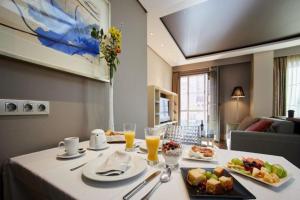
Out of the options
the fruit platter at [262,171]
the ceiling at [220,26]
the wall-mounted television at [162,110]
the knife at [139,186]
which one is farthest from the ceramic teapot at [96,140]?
the wall-mounted television at [162,110]

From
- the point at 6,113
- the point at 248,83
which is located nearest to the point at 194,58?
the point at 248,83

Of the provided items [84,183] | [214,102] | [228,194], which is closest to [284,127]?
[228,194]

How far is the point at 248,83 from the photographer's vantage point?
4102 millimetres

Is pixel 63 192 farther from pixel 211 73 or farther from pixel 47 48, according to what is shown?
pixel 211 73

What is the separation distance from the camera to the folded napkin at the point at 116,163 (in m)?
0.57

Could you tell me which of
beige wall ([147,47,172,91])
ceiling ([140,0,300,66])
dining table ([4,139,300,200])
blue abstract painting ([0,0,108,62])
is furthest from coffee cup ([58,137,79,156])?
beige wall ([147,47,172,91])

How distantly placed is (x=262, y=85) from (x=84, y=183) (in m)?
4.48

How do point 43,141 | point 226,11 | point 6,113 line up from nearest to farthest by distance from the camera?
point 6,113 < point 43,141 < point 226,11

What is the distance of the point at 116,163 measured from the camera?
602 millimetres

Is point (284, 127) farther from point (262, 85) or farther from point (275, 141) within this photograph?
point (262, 85)

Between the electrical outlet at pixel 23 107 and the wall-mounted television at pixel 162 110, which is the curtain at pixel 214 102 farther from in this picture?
the electrical outlet at pixel 23 107

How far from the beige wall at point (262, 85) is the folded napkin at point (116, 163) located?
4086 mm

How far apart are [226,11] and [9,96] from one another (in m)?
2.90

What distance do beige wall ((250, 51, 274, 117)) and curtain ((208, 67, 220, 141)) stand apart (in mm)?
897
